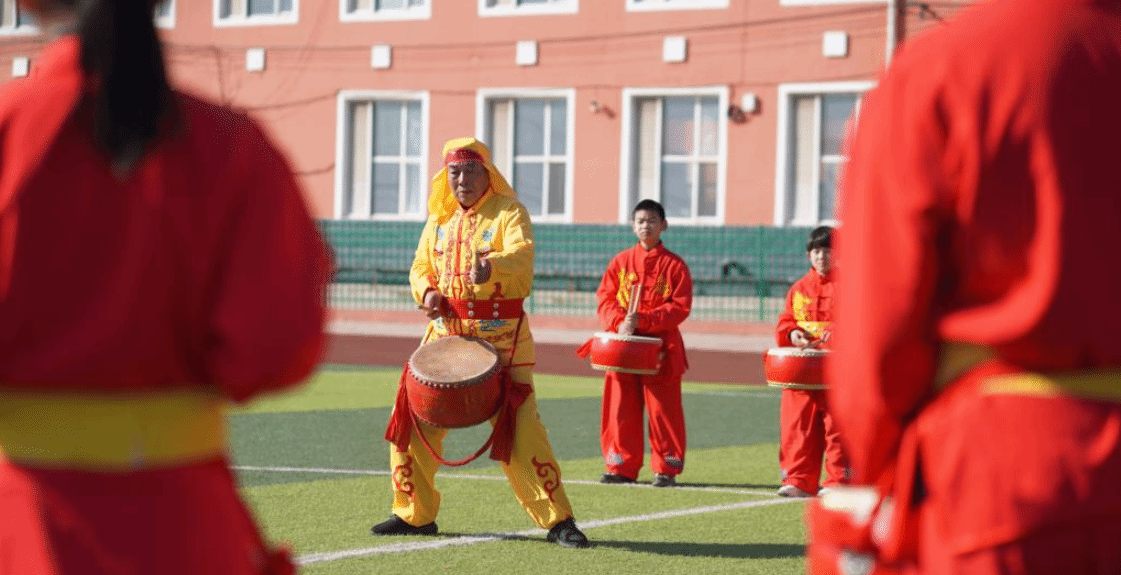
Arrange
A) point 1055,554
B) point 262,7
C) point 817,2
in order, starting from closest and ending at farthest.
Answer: point 1055,554 < point 817,2 < point 262,7

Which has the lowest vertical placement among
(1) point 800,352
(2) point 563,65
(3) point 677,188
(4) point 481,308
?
(1) point 800,352

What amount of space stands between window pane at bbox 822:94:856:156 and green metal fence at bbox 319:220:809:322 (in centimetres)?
135

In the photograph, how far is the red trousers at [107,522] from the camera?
2.79 metres

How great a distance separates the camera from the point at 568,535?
8.21 meters

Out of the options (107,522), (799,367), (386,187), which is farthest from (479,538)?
(386,187)

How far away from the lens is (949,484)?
2771 millimetres

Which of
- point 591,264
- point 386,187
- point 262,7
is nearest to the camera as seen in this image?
point 591,264

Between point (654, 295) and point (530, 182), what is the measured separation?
18.0m

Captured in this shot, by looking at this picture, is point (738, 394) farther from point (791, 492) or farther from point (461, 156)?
point (461, 156)

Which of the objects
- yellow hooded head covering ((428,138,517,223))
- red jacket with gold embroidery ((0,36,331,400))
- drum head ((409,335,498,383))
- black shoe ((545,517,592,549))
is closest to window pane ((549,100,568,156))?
yellow hooded head covering ((428,138,517,223))

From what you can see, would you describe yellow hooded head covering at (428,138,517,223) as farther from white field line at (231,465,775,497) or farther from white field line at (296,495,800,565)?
white field line at (231,465,775,497)

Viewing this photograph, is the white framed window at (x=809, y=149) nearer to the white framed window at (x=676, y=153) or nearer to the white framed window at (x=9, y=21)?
the white framed window at (x=676, y=153)

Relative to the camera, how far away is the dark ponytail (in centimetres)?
278

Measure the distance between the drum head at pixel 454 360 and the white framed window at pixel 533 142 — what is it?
20356mm
